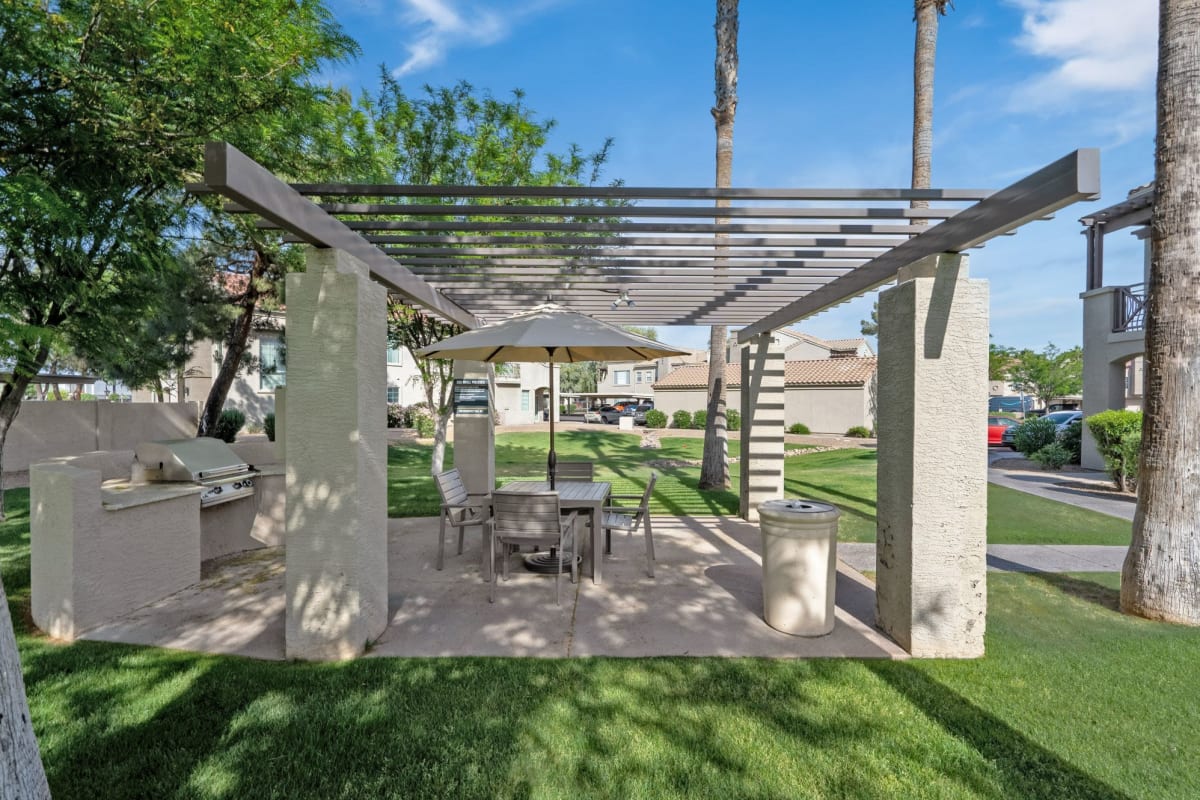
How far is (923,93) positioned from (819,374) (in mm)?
23772

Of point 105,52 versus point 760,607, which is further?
point 105,52

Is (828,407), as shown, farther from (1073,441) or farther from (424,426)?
(424,426)

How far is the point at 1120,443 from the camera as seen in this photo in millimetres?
10773

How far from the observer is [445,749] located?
2729mm

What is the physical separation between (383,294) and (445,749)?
10.0 feet

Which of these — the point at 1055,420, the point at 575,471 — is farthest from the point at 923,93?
the point at 1055,420

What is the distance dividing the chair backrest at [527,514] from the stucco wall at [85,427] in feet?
41.2

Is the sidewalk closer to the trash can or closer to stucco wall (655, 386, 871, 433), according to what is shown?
the trash can

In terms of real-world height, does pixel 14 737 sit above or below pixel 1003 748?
above

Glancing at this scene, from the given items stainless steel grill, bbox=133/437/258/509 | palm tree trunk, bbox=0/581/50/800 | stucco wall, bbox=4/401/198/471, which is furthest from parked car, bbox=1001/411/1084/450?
stucco wall, bbox=4/401/198/471

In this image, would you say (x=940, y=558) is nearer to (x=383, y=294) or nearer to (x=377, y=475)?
(x=377, y=475)

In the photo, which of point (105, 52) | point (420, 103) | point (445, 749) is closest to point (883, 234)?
point (445, 749)

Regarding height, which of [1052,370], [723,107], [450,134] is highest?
[723,107]

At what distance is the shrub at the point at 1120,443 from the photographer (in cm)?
1046
